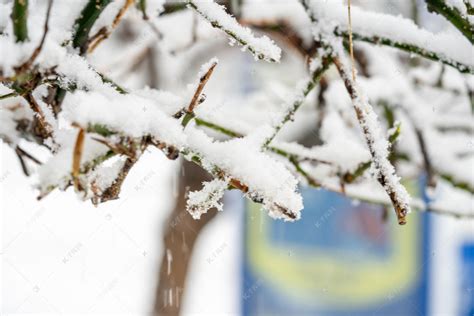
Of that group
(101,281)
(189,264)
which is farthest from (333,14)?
(101,281)

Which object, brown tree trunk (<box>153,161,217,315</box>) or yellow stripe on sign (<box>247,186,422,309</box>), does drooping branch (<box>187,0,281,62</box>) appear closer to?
brown tree trunk (<box>153,161,217,315</box>)

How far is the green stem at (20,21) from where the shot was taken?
526 millimetres

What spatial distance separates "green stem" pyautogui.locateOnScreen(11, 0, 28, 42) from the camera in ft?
1.73

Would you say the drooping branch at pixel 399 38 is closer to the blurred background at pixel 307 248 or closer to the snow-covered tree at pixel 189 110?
the snow-covered tree at pixel 189 110

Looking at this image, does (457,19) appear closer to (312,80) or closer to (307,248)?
(312,80)

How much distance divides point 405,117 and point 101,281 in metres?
2.88

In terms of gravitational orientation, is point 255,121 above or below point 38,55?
above

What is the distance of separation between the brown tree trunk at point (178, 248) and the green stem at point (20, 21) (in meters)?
1.82

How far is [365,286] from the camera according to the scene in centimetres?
305

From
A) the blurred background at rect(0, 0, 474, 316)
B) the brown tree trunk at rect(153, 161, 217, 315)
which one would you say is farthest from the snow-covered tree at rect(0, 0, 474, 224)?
the blurred background at rect(0, 0, 474, 316)

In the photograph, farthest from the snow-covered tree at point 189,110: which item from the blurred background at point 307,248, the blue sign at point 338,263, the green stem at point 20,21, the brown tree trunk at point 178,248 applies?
the blue sign at point 338,263

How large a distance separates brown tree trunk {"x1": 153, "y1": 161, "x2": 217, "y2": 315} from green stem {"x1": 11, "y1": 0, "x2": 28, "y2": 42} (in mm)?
1818

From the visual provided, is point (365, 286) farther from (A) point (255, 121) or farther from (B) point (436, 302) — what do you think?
(A) point (255, 121)

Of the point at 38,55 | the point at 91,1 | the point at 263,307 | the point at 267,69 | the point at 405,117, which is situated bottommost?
the point at 263,307
